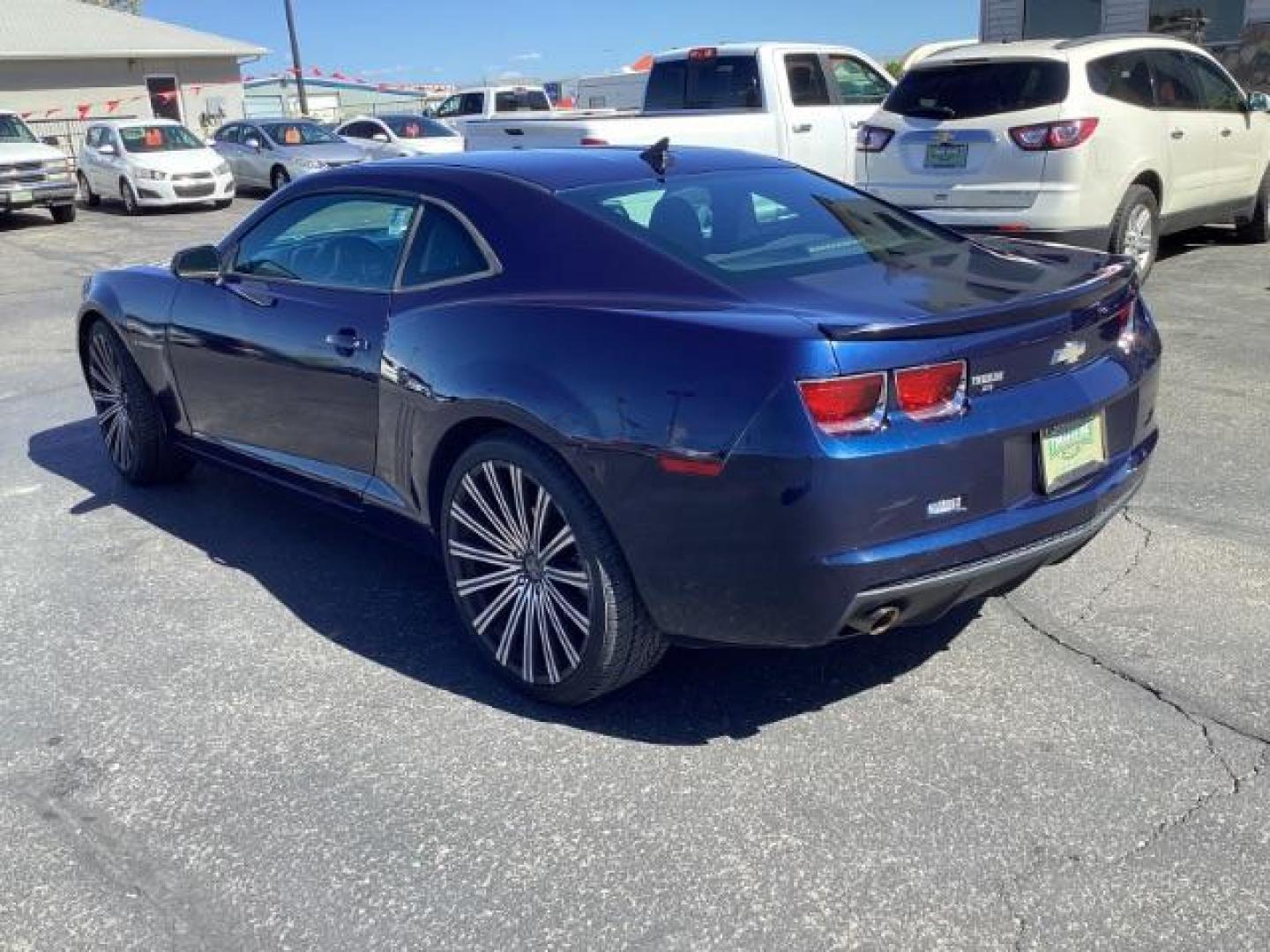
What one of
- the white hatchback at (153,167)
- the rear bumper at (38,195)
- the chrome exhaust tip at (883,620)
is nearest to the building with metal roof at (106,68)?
the white hatchback at (153,167)

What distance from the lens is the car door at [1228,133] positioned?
9.67m

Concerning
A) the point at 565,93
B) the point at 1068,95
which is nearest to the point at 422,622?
the point at 1068,95

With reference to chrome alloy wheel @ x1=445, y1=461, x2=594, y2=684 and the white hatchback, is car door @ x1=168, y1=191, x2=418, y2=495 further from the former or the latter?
the white hatchback

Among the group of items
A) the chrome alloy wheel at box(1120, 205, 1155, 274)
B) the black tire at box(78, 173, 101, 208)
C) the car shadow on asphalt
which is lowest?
the black tire at box(78, 173, 101, 208)

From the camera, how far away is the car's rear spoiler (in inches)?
114

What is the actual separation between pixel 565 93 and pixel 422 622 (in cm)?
3680

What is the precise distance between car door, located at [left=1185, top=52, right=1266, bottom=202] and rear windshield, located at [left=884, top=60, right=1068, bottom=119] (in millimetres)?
1965

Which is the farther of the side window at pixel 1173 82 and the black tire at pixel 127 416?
the side window at pixel 1173 82

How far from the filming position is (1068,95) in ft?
27.2

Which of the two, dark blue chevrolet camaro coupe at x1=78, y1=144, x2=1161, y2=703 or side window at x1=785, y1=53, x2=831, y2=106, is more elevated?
side window at x1=785, y1=53, x2=831, y2=106

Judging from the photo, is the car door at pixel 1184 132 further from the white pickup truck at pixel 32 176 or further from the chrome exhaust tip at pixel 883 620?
the white pickup truck at pixel 32 176

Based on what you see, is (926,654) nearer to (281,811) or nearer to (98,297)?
(281,811)

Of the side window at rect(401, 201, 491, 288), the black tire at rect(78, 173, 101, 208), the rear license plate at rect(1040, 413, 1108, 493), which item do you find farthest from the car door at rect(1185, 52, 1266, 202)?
the black tire at rect(78, 173, 101, 208)

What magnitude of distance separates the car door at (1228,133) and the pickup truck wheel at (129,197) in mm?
15989
